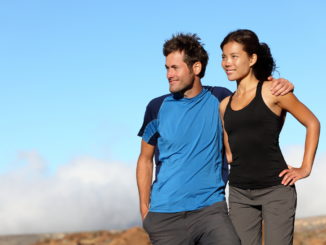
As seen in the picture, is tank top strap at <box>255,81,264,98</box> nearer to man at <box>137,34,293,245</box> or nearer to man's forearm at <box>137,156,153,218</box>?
man at <box>137,34,293,245</box>

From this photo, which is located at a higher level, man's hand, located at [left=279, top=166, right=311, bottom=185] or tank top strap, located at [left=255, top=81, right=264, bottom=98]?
tank top strap, located at [left=255, top=81, right=264, bottom=98]

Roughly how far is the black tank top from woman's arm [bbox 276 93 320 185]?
0.33 ft

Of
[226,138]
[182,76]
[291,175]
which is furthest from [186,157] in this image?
[291,175]

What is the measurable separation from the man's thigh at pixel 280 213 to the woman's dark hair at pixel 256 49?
2.65 ft

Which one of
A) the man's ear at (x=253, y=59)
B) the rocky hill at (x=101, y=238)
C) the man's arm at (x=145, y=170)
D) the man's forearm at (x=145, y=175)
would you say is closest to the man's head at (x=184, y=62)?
the man's ear at (x=253, y=59)

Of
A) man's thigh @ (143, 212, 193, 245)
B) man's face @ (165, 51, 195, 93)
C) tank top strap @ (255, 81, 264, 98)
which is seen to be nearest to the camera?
tank top strap @ (255, 81, 264, 98)

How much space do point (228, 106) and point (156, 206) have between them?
0.91 m

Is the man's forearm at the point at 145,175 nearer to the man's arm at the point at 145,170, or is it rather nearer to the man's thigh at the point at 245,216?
the man's arm at the point at 145,170

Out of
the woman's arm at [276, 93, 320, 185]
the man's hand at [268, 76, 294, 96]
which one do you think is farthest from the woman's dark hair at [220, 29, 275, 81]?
the woman's arm at [276, 93, 320, 185]

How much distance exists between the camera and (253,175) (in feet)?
13.8

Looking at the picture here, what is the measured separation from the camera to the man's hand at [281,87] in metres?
4.20

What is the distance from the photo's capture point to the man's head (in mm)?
4648

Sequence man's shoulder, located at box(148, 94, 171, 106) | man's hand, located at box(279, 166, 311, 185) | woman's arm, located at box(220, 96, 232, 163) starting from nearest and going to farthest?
man's hand, located at box(279, 166, 311, 185) < woman's arm, located at box(220, 96, 232, 163) < man's shoulder, located at box(148, 94, 171, 106)

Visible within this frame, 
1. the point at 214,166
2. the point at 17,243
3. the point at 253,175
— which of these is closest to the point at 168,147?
the point at 214,166
